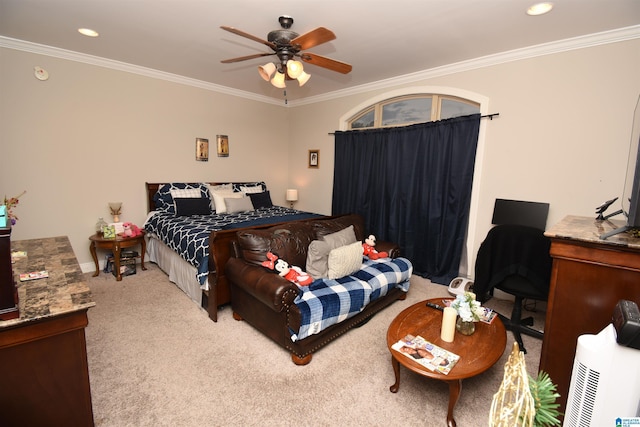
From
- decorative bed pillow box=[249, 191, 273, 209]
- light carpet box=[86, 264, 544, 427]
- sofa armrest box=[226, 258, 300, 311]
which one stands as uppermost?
decorative bed pillow box=[249, 191, 273, 209]

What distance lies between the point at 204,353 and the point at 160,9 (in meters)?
2.73

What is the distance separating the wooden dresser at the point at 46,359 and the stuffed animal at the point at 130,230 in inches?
95.5

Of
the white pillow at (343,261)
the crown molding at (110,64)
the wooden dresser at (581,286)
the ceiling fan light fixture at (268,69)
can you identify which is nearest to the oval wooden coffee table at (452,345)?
→ the wooden dresser at (581,286)

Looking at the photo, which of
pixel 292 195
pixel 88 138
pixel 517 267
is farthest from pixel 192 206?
pixel 517 267

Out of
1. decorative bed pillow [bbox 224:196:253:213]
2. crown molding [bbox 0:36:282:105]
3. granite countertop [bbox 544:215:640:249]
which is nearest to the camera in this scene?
granite countertop [bbox 544:215:640:249]

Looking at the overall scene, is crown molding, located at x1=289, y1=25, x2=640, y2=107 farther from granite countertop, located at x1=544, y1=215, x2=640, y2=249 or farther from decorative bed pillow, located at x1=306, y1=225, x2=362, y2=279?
decorative bed pillow, located at x1=306, y1=225, x2=362, y2=279

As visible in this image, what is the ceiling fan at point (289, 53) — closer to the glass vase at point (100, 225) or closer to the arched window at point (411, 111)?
the arched window at point (411, 111)

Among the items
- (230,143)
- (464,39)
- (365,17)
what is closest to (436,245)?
(464,39)

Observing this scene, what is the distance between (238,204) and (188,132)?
1.34m

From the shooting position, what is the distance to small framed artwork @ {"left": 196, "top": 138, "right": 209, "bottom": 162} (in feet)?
14.5

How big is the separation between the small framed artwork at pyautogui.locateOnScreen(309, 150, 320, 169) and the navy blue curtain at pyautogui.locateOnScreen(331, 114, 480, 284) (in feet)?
1.76

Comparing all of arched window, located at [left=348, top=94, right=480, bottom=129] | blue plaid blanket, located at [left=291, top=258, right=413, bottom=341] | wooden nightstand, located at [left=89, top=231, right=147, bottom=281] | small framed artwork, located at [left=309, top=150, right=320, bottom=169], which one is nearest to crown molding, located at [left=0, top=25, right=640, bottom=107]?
arched window, located at [left=348, top=94, right=480, bottom=129]

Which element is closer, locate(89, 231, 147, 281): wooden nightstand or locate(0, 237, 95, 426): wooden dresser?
locate(0, 237, 95, 426): wooden dresser

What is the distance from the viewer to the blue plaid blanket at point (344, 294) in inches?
81.0
